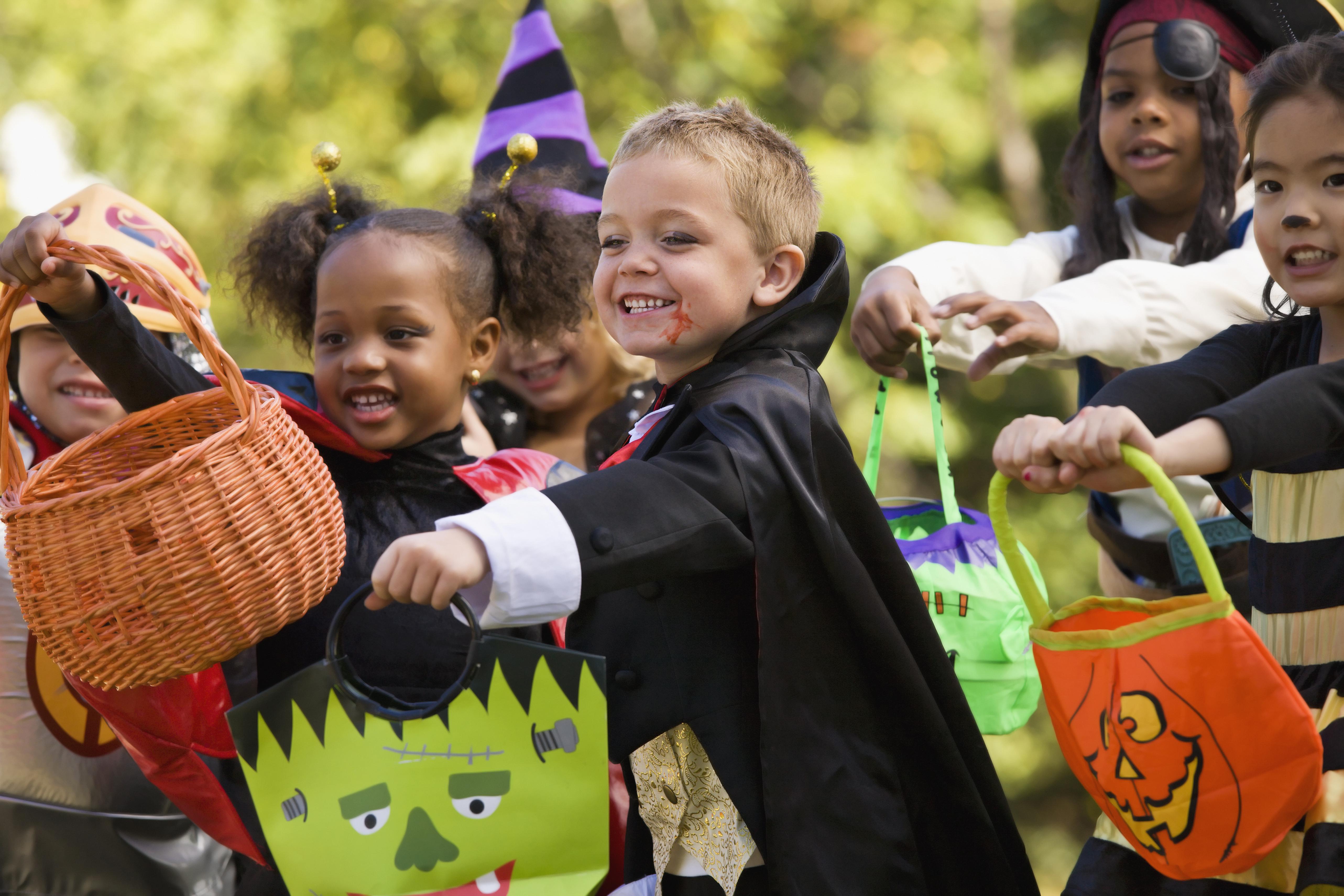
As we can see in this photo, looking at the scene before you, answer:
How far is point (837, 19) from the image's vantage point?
795 cm

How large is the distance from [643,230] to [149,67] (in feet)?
20.7

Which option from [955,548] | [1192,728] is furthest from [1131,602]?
[955,548]

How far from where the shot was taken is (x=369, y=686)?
1849mm

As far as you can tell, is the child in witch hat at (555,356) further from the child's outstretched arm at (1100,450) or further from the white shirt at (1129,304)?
the child's outstretched arm at (1100,450)

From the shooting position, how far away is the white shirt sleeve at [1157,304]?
2.53m

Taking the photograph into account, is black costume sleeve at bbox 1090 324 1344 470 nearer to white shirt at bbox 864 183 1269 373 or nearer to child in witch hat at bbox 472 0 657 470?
white shirt at bbox 864 183 1269 373

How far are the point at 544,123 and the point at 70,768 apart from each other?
2.10 meters

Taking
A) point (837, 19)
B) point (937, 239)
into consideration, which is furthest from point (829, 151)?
point (837, 19)

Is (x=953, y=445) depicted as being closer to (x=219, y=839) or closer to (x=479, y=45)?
(x=479, y=45)

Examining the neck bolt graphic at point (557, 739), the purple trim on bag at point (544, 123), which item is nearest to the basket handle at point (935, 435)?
the neck bolt graphic at point (557, 739)

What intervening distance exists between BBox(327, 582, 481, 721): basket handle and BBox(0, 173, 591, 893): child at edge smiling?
534mm

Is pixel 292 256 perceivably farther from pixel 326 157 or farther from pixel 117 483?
pixel 117 483

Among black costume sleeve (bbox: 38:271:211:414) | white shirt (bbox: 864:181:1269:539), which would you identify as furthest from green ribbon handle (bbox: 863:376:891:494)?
black costume sleeve (bbox: 38:271:211:414)

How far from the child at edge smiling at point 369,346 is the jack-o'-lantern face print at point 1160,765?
3.66 feet
